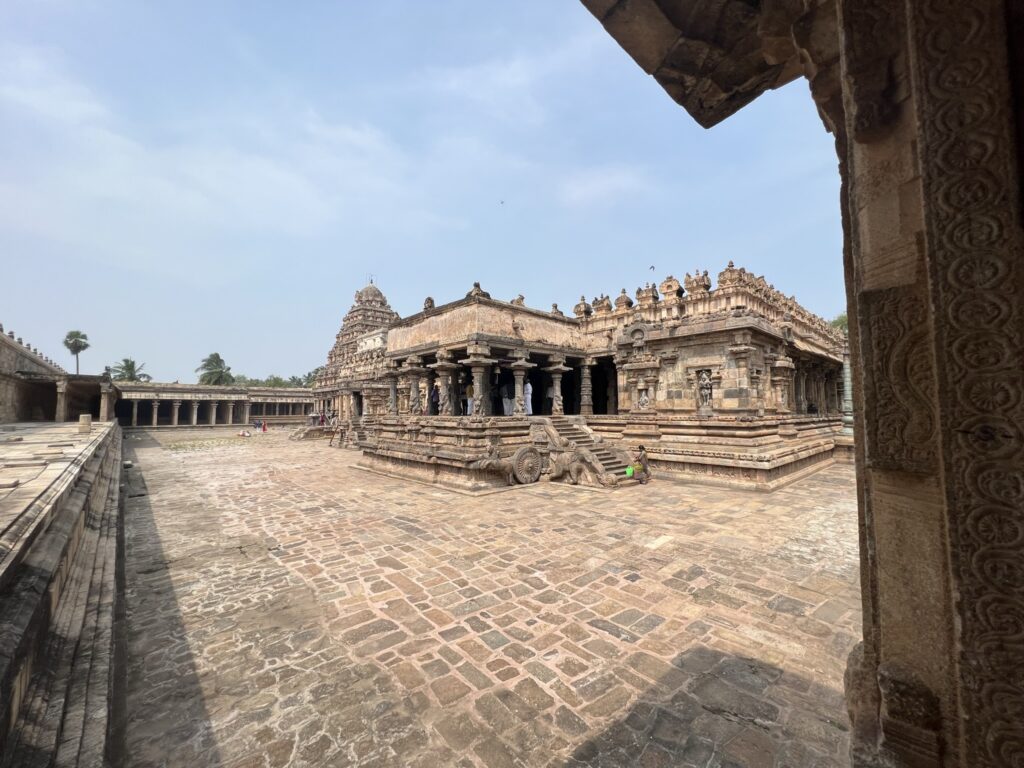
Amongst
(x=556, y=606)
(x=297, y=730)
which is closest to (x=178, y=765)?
(x=297, y=730)

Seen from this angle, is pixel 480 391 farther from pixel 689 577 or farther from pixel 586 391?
pixel 689 577

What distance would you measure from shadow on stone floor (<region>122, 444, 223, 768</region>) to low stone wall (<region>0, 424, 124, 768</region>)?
4.8 inches

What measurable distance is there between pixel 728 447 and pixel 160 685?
12.1m

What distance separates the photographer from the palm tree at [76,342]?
50344mm

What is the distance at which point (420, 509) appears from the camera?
8.73m

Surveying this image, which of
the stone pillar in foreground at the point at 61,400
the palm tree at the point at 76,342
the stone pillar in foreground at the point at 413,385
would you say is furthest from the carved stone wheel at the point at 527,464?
the palm tree at the point at 76,342

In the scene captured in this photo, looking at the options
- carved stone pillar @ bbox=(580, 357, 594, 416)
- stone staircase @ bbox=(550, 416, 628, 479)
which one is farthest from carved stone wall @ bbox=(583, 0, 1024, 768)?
carved stone pillar @ bbox=(580, 357, 594, 416)

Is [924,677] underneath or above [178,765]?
above

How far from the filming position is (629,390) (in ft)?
52.7

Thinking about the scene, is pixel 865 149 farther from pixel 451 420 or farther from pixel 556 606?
pixel 451 420

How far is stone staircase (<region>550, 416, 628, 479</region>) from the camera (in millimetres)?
11672

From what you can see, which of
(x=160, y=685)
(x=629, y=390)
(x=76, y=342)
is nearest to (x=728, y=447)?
(x=629, y=390)

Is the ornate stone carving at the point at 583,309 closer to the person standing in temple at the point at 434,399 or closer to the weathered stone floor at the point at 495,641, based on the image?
the person standing in temple at the point at 434,399

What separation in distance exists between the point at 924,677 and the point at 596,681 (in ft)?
7.62
